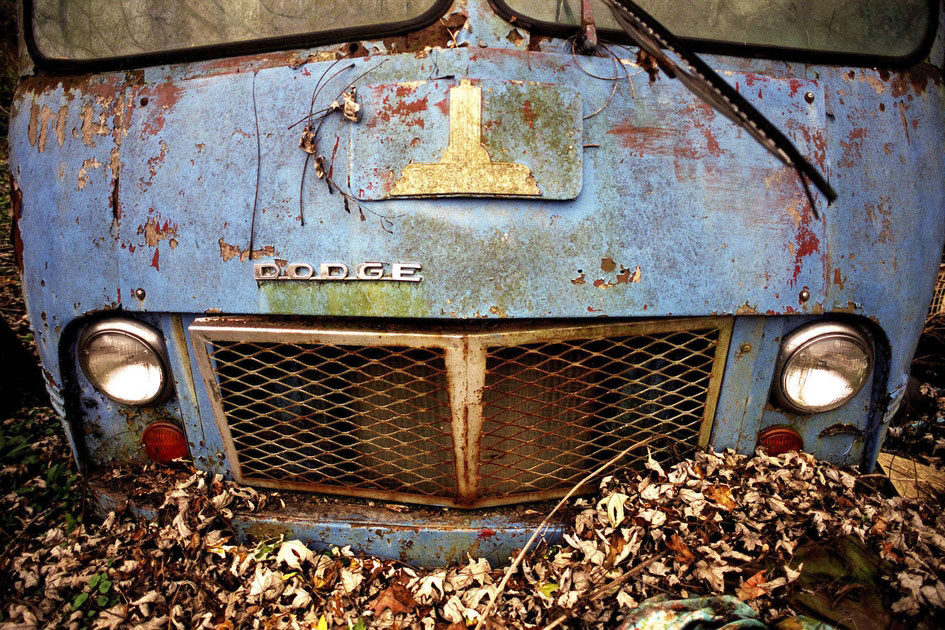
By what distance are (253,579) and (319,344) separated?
83cm

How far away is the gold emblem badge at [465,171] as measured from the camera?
5.14 ft

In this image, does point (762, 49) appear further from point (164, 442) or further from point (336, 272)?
point (164, 442)

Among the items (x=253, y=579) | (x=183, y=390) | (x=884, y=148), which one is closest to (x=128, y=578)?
(x=253, y=579)

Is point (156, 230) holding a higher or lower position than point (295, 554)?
higher

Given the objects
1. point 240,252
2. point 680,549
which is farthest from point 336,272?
point 680,549

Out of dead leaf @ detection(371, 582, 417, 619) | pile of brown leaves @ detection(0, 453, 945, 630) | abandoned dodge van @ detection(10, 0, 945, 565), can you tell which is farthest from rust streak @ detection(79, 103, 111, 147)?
dead leaf @ detection(371, 582, 417, 619)

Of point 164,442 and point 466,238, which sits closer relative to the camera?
point 466,238

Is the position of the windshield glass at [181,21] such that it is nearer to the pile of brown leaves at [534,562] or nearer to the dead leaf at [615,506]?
the pile of brown leaves at [534,562]

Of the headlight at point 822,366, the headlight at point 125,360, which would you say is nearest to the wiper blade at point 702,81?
the headlight at point 822,366

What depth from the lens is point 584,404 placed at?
1.80 metres

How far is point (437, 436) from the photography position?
1.78 m

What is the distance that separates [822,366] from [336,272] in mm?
1483

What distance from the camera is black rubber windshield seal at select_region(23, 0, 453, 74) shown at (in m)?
1.71

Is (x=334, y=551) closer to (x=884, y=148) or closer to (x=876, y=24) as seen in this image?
(x=884, y=148)
